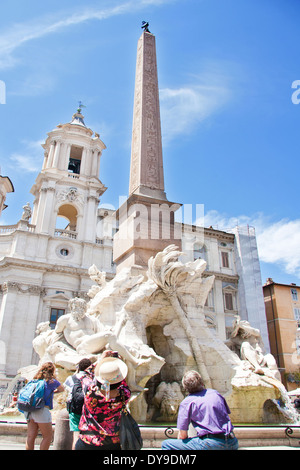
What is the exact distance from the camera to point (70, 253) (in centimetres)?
2331

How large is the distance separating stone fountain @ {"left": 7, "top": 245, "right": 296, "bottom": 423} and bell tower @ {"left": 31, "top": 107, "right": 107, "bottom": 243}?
17.2 m

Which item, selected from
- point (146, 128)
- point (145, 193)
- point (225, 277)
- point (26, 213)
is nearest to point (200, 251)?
point (225, 277)

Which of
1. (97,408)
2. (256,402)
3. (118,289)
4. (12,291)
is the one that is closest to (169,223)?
(118,289)

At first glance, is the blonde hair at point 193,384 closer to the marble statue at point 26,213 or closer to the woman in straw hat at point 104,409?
the woman in straw hat at point 104,409

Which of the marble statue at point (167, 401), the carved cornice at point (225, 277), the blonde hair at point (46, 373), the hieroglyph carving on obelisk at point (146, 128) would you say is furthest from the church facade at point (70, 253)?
the blonde hair at point (46, 373)

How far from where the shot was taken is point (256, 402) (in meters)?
6.00

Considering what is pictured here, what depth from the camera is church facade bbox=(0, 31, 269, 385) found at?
20531 mm

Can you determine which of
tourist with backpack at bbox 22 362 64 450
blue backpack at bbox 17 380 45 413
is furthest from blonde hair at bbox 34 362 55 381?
blue backpack at bbox 17 380 45 413

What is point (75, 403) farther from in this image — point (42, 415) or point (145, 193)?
point (145, 193)

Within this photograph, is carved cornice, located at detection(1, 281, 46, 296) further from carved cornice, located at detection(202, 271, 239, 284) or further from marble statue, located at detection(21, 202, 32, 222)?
carved cornice, located at detection(202, 271, 239, 284)

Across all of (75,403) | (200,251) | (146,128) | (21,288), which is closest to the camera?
(75,403)

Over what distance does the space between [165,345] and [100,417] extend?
4559mm

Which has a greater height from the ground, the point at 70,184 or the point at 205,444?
the point at 70,184

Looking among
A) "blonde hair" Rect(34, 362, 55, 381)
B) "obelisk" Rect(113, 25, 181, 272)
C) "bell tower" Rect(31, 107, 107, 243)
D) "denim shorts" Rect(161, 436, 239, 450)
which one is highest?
"bell tower" Rect(31, 107, 107, 243)
